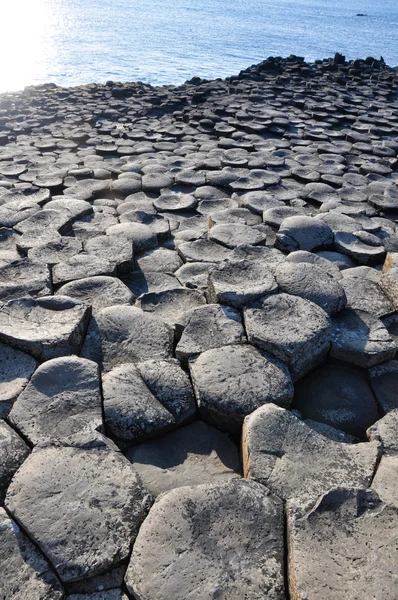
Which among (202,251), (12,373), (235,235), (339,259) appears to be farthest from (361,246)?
(12,373)

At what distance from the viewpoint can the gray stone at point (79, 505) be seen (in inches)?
44.7

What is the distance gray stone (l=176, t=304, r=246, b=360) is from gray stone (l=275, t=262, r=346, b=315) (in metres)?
0.31

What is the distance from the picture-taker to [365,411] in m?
1.75

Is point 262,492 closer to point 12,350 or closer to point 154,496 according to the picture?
point 154,496

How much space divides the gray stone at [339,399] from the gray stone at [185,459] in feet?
1.24

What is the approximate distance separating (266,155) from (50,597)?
161 inches

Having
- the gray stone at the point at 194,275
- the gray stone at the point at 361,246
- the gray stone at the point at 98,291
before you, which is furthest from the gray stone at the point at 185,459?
the gray stone at the point at 361,246

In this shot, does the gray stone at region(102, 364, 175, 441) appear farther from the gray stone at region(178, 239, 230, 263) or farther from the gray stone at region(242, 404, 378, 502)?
the gray stone at region(178, 239, 230, 263)

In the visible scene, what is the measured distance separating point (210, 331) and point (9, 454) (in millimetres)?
876

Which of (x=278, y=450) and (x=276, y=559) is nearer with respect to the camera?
(x=276, y=559)

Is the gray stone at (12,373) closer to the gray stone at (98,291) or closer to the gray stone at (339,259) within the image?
the gray stone at (98,291)

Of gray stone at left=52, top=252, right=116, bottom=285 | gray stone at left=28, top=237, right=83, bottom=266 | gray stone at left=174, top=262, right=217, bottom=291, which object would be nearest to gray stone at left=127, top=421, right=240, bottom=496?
gray stone at left=174, top=262, right=217, bottom=291

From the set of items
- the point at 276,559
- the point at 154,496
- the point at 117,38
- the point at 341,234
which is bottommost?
the point at 154,496

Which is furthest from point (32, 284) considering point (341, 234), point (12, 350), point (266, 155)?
point (266, 155)
